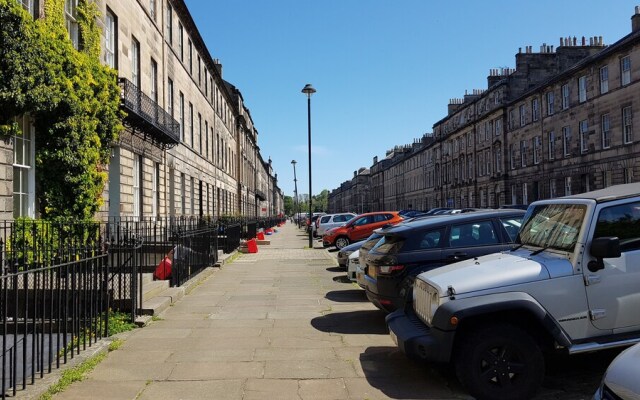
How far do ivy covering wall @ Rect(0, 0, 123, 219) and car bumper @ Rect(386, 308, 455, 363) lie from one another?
9382 millimetres

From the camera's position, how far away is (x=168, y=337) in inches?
294

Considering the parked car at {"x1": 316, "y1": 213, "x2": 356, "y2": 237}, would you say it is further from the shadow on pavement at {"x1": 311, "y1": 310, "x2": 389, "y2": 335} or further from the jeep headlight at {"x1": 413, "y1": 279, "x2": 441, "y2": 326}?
the jeep headlight at {"x1": 413, "y1": 279, "x2": 441, "y2": 326}

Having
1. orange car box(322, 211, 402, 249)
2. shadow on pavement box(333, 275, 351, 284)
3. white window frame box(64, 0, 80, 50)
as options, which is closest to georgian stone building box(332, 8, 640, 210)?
orange car box(322, 211, 402, 249)

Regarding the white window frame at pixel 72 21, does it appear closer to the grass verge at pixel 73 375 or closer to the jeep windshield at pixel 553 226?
the grass verge at pixel 73 375

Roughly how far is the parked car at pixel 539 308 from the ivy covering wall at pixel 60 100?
996cm

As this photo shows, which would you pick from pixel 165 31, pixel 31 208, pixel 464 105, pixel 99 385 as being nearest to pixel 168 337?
pixel 99 385

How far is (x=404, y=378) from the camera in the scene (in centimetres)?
552

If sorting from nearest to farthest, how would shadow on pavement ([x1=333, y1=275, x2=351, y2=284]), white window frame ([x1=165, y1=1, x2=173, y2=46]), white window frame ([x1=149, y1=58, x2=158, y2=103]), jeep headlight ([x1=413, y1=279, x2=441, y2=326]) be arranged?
jeep headlight ([x1=413, y1=279, x2=441, y2=326])
shadow on pavement ([x1=333, y1=275, x2=351, y2=284])
white window frame ([x1=149, y1=58, x2=158, y2=103])
white window frame ([x1=165, y1=1, x2=173, y2=46])

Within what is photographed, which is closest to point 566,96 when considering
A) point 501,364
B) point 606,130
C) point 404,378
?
point 606,130

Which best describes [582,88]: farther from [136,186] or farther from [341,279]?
[136,186]

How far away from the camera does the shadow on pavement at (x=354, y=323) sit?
7.88 meters

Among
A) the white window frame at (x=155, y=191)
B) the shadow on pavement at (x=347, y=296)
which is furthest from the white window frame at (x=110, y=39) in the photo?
the shadow on pavement at (x=347, y=296)

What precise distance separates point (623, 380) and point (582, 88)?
42555mm

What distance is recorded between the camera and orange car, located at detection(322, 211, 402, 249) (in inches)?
969
